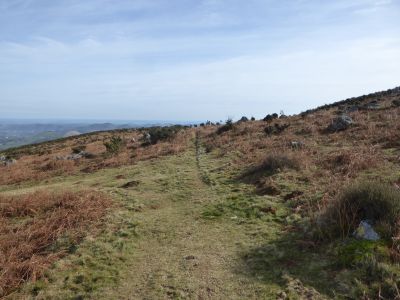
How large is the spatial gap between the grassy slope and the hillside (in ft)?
0.09

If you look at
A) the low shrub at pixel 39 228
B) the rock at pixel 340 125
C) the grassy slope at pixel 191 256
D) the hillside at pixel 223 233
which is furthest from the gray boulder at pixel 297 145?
the low shrub at pixel 39 228

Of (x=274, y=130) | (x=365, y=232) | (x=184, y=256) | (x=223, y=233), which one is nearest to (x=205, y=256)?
(x=184, y=256)

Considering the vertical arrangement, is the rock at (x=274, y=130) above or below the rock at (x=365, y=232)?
above

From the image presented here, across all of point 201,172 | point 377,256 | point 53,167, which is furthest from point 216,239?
point 53,167

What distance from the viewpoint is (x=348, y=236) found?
8.84m

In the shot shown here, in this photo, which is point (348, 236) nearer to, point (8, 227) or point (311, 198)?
point (311, 198)

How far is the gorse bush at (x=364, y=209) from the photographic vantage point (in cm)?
877

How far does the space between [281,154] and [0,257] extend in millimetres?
11372

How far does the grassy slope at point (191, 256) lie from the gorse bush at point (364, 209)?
3.56 feet

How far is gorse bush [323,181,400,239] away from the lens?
8766mm

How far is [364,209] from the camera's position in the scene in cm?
942

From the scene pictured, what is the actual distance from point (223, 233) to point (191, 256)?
1656 millimetres

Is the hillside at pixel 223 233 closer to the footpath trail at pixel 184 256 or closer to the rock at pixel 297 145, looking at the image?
the footpath trail at pixel 184 256

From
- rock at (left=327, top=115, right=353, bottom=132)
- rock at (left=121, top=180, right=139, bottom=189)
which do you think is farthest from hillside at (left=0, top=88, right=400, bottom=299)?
rock at (left=327, top=115, right=353, bottom=132)
